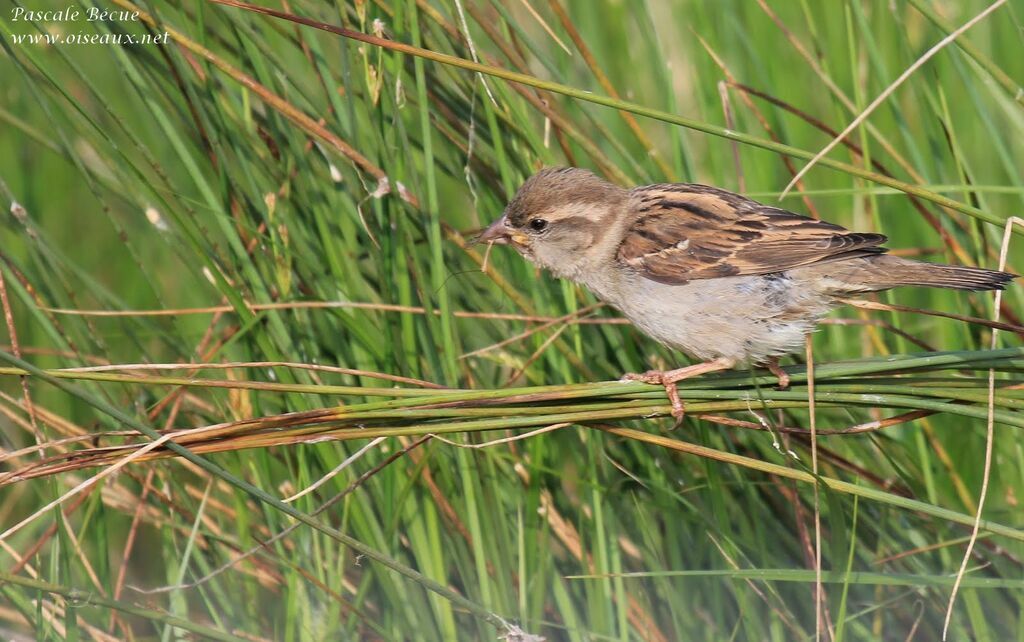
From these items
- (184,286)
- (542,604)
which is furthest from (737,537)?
(184,286)

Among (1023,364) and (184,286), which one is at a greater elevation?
(184,286)

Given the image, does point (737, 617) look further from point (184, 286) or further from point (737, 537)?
point (184, 286)

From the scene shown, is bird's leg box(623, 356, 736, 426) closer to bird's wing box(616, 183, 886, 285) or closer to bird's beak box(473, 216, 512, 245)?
bird's wing box(616, 183, 886, 285)

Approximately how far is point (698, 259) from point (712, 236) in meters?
0.09

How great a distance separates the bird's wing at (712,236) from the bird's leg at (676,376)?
11.7 inches

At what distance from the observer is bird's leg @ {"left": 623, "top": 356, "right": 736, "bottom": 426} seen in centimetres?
281

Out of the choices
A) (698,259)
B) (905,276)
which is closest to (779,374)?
(905,276)

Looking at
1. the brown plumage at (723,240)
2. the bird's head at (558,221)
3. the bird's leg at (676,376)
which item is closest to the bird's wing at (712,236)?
the brown plumage at (723,240)

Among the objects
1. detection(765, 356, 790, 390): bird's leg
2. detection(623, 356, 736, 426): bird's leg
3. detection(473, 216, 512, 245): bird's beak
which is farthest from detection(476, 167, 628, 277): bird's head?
detection(765, 356, 790, 390): bird's leg

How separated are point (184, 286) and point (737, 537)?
2.65m

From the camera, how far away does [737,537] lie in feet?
11.0

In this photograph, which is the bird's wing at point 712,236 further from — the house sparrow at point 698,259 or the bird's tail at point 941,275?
the bird's tail at point 941,275

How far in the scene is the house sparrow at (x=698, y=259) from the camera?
3.30 metres

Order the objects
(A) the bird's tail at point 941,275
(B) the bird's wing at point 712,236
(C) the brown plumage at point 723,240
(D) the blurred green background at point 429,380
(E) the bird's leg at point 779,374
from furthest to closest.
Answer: (B) the bird's wing at point 712,236, (C) the brown plumage at point 723,240, (D) the blurred green background at point 429,380, (E) the bird's leg at point 779,374, (A) the bird's tail at point 941,275
